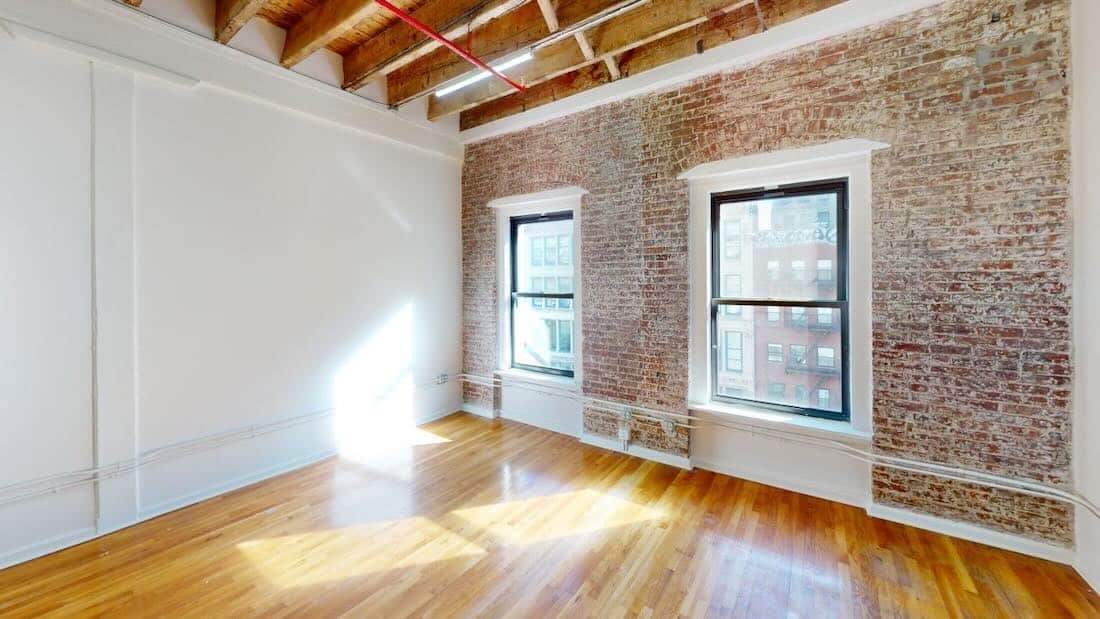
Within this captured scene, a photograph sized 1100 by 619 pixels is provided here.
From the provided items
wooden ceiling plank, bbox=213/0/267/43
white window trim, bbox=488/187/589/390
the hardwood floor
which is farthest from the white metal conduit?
wooden ceiling plank, bbox=213/0/267/43

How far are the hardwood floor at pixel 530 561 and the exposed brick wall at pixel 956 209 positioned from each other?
60 cm

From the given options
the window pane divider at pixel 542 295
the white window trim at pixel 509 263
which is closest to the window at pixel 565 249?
the white window trim at pixel 509 263

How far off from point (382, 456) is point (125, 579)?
1854 millimetres

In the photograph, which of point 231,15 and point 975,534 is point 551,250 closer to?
point 231,15

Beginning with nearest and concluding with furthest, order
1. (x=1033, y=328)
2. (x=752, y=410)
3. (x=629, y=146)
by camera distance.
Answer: (x=1033, y=328) < (x=752, y=410) < (x=629, y=146)

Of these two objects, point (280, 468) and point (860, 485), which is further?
point (280, 468)

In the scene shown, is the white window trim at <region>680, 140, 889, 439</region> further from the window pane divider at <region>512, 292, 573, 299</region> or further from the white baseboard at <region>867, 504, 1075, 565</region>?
the window pane divider at <region>512, 292, 573, 299</region>

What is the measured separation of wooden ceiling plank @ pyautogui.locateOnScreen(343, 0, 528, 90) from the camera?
301cm

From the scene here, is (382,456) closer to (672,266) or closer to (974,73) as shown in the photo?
(672,266)

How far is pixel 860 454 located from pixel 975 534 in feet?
2.31

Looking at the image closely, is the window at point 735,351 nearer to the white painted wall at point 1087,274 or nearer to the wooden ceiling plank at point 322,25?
the white painted wall at point 1087,274

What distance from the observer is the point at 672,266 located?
3.84 metres

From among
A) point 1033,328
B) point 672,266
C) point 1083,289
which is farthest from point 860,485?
point 672,266

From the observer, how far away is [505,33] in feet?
11.5
